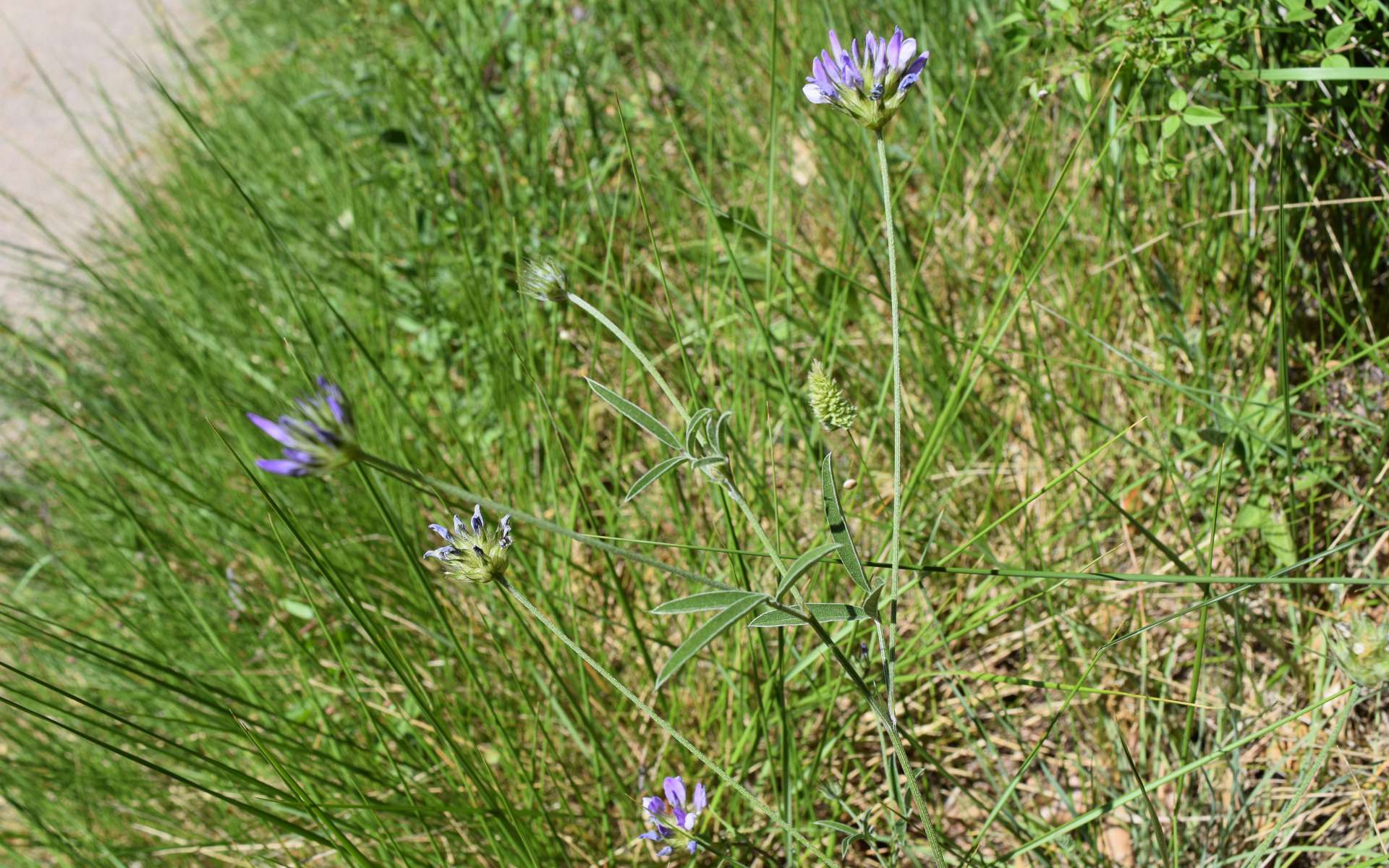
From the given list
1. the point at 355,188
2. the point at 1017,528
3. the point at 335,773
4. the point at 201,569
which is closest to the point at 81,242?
the point at 355,188

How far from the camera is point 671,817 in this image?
2.99ft

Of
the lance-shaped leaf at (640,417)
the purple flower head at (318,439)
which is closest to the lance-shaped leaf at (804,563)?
the lance-shaped leaf at (640,417)

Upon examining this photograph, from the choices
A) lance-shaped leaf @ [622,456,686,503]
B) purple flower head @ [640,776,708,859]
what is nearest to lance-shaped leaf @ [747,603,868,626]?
lance-shaped leaf @ [622,456,686,503]

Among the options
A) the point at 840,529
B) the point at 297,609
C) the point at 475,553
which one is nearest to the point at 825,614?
the point at 840,529

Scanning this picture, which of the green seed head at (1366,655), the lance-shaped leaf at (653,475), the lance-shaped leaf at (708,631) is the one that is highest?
the lance-shaped leaf at (653,475)

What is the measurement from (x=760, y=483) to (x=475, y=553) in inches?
22.6

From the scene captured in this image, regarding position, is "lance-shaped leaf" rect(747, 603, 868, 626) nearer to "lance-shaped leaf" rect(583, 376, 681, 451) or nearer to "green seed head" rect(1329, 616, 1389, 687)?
"lance-shaped leaf" rect(583, 376, 681, 451)

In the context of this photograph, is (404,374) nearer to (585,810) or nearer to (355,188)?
(355,188)

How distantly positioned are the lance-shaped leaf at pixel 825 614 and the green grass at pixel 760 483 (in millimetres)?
57

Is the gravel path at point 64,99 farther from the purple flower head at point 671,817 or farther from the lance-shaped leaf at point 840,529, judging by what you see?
the lance-shaped leaf at point 840,529

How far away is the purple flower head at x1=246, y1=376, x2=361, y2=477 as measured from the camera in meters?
0.61

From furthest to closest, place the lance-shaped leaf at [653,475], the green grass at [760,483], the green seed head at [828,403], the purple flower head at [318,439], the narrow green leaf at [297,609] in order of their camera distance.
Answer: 1. the narrow green leaf at [297,609]
2. the green grass at [760,483]
3. the green seed head at [828,403]
4. the lance-shaped leaf at [653,475]
5. the purple flower head at [318,439]

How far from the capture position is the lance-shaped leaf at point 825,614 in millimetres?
709

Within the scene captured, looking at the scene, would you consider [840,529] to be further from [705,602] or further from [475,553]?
[475,553]
